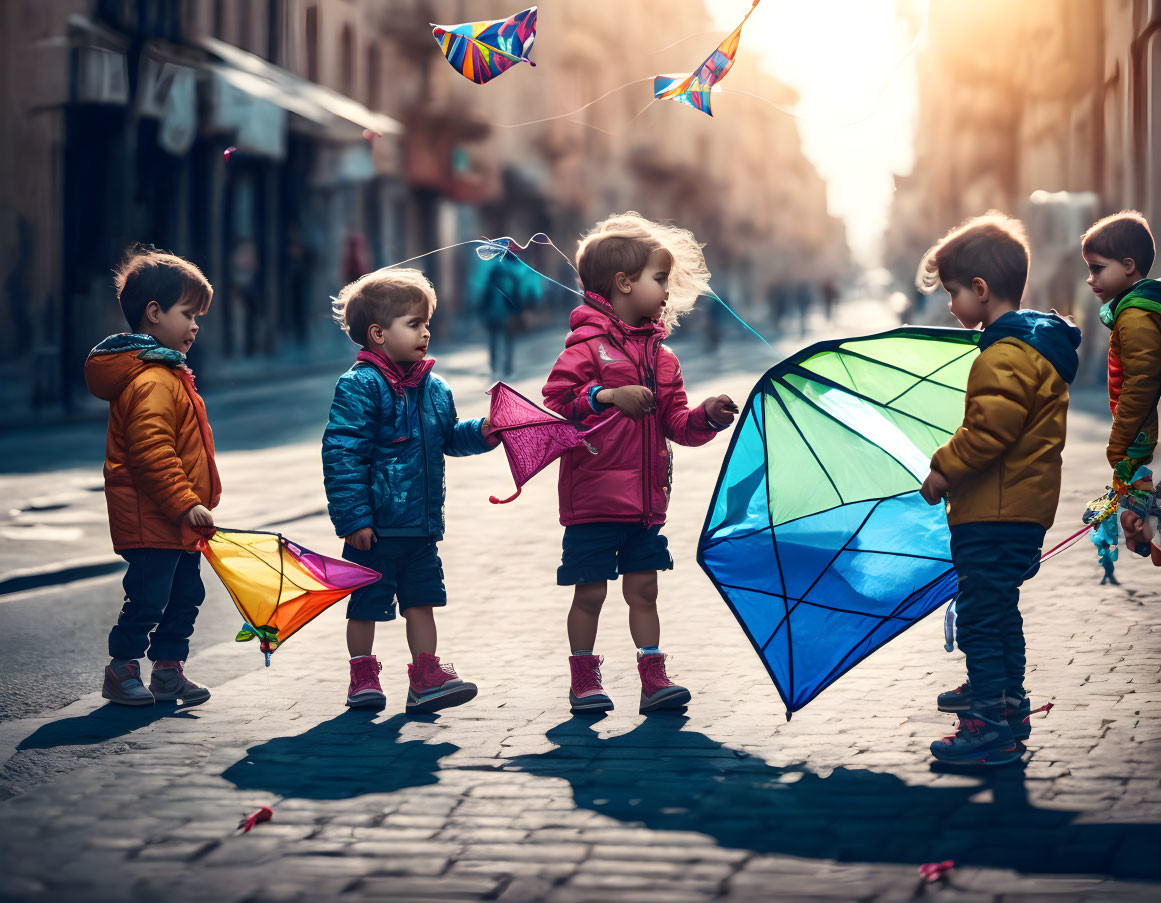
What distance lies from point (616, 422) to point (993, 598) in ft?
4.52

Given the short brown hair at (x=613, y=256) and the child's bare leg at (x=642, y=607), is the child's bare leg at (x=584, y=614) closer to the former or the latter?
the child's bare leg at (x=642, y=607)

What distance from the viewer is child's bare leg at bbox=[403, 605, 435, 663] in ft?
17.3

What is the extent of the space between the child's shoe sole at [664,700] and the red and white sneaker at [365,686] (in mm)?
906

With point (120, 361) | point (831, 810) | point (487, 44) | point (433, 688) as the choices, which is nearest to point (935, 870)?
→ point (831, 810)

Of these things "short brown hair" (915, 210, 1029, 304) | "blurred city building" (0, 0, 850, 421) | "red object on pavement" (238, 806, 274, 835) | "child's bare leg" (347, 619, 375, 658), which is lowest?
"red object on pavement" (238, 806, 274, 835)

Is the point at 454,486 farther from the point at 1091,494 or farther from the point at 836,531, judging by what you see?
the point at 836,531

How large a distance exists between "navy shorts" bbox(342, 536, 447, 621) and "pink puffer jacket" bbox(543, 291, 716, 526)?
20.1 inches

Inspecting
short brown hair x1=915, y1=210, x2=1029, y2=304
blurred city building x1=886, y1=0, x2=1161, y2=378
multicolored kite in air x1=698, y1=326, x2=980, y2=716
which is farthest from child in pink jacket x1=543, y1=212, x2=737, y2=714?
blurred city building x1=886, y1=0, x2=1161, y2=378

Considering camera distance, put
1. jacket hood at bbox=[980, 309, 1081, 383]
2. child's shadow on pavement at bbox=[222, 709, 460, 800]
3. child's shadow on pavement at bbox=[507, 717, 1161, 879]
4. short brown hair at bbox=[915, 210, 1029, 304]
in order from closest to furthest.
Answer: child's shadow on pavement at bbox=[507, 717, 1161, 879]
child's shadow on pavement at bbox=[222, 709, 460, 800]
jacket hood at bbox=[980, 309, 1081, 383]
short brown hair at bbox=[915, 210, 1029, 304]

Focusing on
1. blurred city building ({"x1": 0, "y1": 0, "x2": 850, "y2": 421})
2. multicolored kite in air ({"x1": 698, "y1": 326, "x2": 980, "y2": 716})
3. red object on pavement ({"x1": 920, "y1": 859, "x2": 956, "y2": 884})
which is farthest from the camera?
blurred city building ({"x1": 0, "y1": 0, "x2": 850, "y2": 421})

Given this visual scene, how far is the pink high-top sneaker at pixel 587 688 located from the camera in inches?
200

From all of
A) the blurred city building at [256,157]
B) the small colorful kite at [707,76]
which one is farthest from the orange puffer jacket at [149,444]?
the small colorful kite at [707,76]

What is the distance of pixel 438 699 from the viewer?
5164 mm

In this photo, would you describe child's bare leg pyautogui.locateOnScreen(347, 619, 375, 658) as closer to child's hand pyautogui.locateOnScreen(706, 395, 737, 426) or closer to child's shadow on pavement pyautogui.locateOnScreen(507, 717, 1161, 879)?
child's shadow on pavement pyautogui.locateOnScreen(507, 717, 1161, 879)
